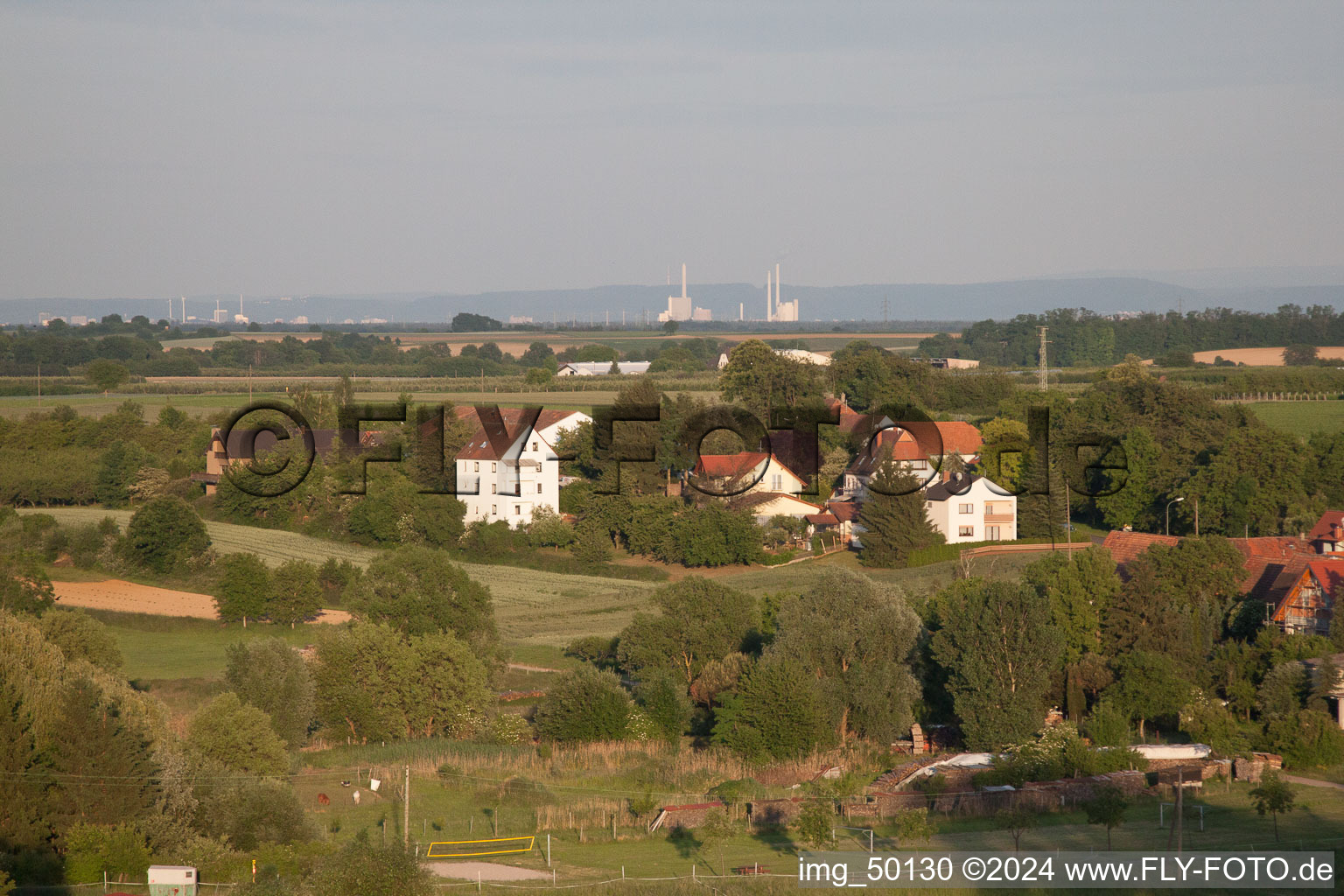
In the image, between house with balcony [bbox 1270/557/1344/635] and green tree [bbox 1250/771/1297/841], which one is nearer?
green tree [bbox 1250/771/1297/841]

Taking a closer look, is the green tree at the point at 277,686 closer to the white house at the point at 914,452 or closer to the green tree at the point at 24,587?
the green tree at the point at 24,587

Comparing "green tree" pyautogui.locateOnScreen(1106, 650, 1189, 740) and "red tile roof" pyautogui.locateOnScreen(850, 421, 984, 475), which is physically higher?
"red tile roof" pyautogui.locateOnScreen(850, 421, 984, 475)

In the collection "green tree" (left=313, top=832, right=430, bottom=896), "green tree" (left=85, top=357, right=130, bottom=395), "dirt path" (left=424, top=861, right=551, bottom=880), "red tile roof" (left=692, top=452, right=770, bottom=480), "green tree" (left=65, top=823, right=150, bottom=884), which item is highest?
"green tree" (left=85, top=357, right=130, bottom=395)

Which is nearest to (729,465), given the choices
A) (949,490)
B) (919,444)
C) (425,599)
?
(919,444)

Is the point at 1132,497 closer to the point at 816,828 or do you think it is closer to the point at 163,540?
the point at 816,828

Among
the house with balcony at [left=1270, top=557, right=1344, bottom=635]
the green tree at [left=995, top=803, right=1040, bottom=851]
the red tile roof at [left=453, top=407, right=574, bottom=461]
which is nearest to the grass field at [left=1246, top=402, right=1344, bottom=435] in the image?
the house with balcony at [left=1270, top=557, right=1344, bottom=635]

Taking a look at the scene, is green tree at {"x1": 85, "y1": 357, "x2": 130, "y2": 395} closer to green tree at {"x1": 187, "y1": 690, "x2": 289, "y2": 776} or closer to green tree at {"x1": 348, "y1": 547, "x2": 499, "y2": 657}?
green tree at {"x1": 348, "y1": 547, "x2": 499, "y2": 657}

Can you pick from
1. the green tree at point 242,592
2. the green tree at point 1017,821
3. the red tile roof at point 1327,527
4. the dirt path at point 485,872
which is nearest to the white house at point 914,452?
the red tile roof at point 1327,527

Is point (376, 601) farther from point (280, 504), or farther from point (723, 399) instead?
point (723, 399)
